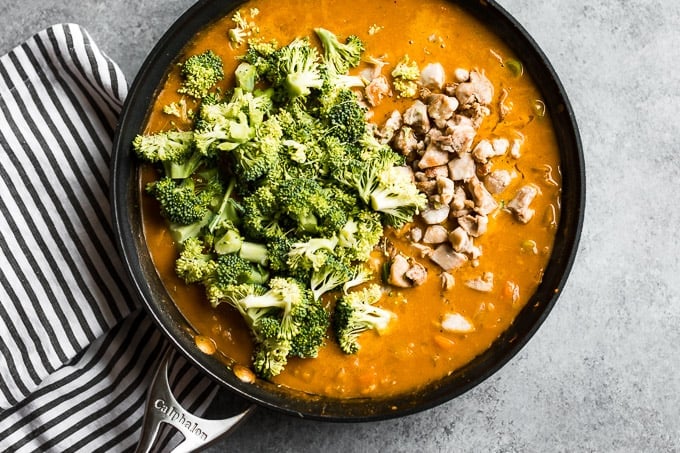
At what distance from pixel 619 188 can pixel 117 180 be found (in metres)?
2.42

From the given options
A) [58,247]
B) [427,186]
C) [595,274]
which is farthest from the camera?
[595,274]

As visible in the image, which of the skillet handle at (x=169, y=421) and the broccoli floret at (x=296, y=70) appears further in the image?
the skillet handle at (x=169, y=421)

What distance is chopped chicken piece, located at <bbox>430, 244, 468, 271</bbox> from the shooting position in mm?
3229

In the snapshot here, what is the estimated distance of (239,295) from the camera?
3.13m

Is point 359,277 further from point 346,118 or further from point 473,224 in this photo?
point 346,118

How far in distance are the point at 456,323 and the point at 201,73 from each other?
158 centimetres

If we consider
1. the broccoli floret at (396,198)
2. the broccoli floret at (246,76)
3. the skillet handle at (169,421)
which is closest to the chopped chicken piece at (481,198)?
the broccoli floret at (396,198)

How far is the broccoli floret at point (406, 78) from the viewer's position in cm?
323

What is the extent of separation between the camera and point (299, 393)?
132 inches

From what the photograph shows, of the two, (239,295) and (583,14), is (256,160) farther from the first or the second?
(583,14)

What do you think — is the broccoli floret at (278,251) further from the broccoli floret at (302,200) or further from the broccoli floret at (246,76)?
the broccoli floret at (246,76)

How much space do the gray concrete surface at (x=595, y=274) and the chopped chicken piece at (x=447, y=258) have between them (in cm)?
74

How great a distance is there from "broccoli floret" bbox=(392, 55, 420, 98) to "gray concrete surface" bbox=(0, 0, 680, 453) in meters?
0.76

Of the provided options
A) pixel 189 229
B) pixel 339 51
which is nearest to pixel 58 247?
pixel 189 229
